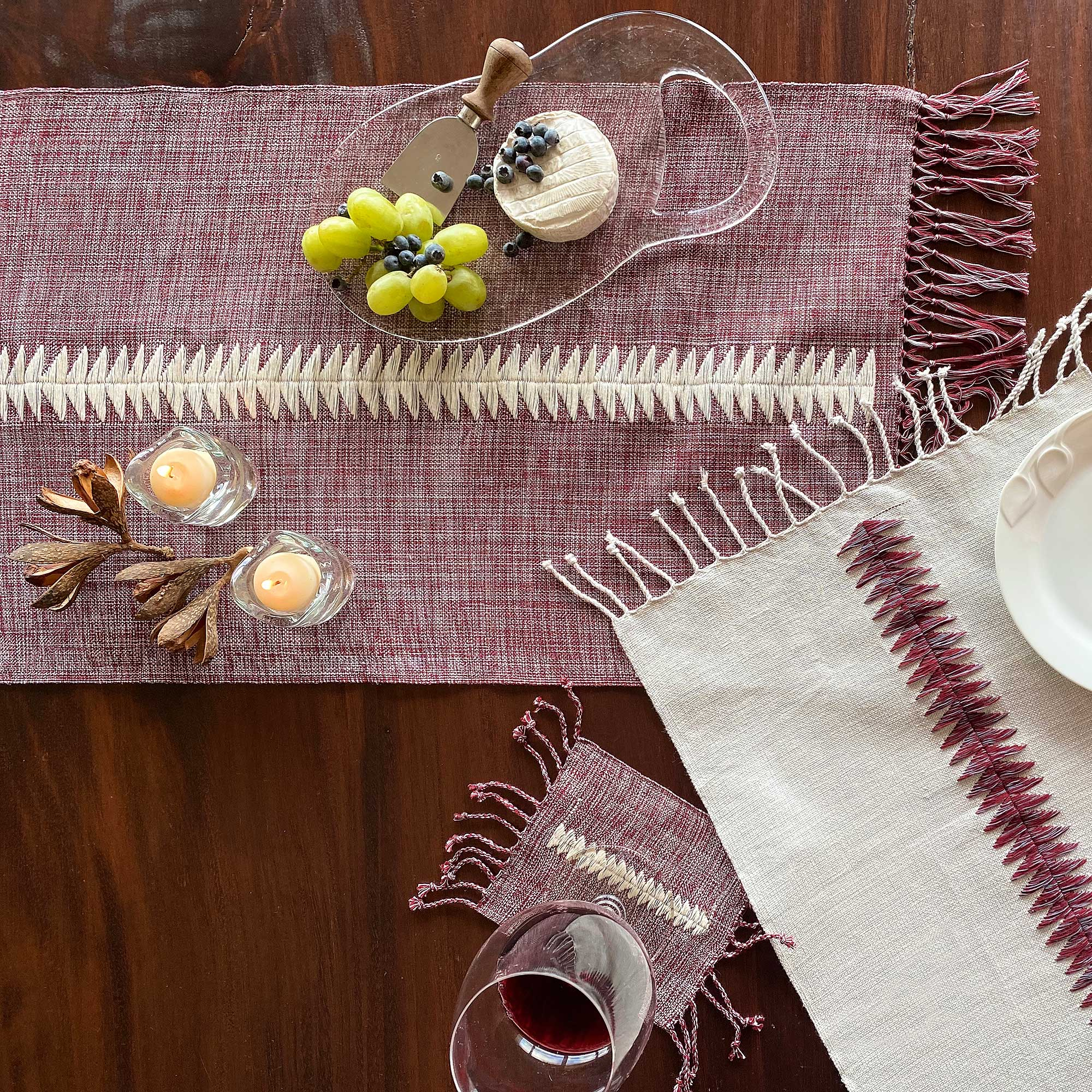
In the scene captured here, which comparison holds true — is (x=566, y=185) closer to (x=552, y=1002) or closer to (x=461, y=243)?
(x=461, y=243)

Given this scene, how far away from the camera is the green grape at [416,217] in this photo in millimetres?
780

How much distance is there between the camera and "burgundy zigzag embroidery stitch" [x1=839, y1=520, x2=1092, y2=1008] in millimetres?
815

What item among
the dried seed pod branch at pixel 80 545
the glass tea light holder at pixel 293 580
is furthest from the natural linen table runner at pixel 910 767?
the dried seed pod branch at pixel 80 545

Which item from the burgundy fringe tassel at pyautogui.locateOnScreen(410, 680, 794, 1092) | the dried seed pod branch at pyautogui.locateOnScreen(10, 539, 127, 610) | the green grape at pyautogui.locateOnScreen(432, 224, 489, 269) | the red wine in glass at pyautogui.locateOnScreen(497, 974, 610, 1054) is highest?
the green grape at pyautogui.locateOnScreen(432, 224, 489, 269)

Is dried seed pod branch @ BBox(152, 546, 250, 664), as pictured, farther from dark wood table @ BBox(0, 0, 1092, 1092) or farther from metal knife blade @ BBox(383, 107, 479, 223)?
A: metal knife blade @ BBox(383, 107, 479, 223)

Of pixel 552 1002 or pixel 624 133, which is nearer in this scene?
pixel 552 1002

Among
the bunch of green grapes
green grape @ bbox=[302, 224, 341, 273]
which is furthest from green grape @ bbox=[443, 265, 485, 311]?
green grape @ bbox=[302, 224, 341, 273]

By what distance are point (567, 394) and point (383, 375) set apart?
0.19 meters

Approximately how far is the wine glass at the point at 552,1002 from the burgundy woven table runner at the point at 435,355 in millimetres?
242

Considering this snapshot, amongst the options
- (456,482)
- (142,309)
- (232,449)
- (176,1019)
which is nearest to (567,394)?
(456,482)

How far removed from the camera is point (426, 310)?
0.82 m

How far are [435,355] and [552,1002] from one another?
610 millimetres

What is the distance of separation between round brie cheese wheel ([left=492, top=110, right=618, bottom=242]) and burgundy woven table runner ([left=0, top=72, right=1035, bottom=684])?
0.17 feet

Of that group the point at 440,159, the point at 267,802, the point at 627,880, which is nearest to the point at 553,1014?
the point at 627,880
